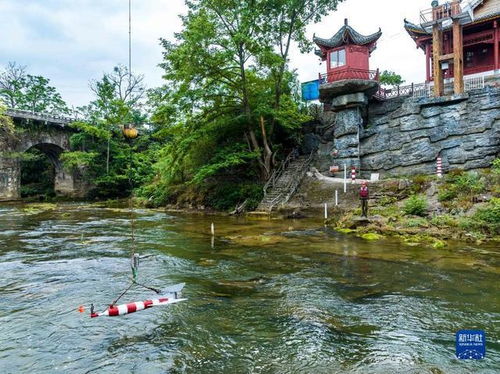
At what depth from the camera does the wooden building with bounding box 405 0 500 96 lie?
22.4 meters

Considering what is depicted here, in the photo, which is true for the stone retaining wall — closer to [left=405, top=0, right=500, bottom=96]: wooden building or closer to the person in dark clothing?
[left=405, top=0, right=500, bottom=96]: wooden building

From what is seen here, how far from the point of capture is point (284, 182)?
2314 centimetres

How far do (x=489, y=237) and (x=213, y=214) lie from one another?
47.6 feet

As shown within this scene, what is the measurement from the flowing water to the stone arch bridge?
85.8 feet

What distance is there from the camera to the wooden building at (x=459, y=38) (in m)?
22.4

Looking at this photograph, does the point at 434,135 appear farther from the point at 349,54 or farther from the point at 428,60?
the point at 428,60

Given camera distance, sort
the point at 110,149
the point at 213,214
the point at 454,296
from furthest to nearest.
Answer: the point at 110,149, the point at 213,214, the point at 454,296

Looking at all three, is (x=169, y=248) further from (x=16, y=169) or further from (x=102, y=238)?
(x=16, y=169)

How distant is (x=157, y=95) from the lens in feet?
75.6

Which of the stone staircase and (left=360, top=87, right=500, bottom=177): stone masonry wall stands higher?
(left=360, top=87, right=500, bottom=177): stone masonry wall

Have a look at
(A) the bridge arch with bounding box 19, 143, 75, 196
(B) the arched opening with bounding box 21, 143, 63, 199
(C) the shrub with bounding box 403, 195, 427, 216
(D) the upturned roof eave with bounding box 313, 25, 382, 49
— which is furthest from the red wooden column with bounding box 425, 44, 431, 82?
(B) the arched opening with bounding box 21, 143, 63, 199

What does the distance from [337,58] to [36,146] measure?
32.4m

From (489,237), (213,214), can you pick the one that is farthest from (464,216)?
(213,214)

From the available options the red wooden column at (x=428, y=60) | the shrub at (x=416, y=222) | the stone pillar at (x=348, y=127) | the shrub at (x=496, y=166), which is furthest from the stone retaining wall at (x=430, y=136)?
the shrub at (x=416, y=222)
